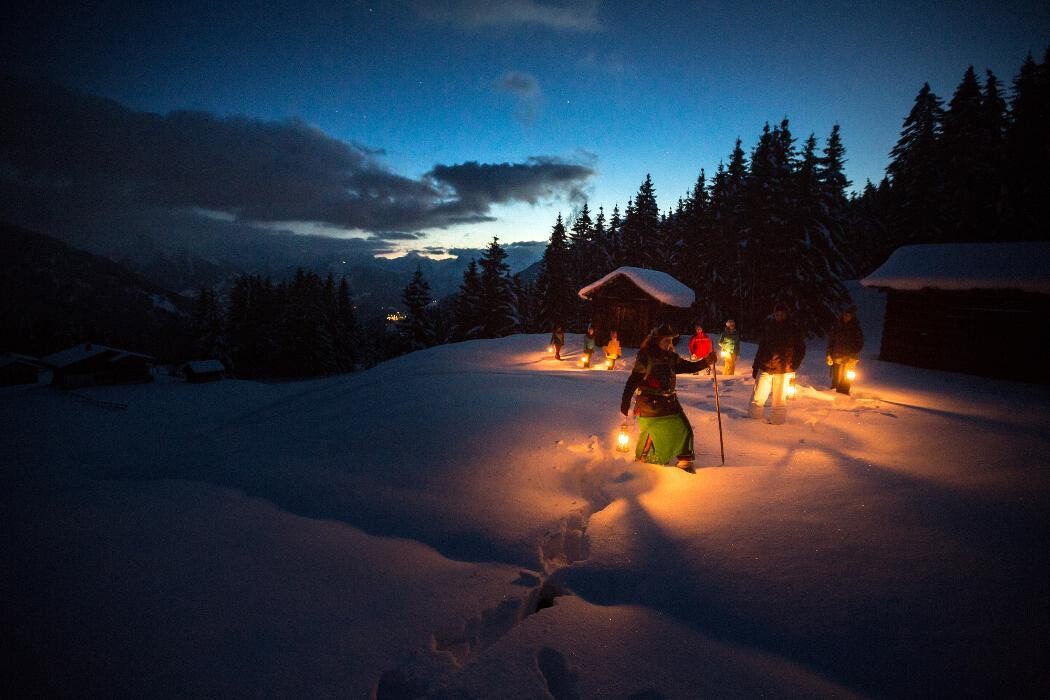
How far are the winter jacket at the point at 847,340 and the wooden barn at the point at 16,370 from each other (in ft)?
179

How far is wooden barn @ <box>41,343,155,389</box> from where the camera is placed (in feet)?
101

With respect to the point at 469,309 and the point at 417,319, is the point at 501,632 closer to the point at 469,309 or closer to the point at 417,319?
the point at 469,309

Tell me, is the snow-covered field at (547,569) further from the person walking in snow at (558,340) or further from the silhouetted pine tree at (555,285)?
the silhouetted pine tree at (555,285)

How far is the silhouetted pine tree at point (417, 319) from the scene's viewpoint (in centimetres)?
4253

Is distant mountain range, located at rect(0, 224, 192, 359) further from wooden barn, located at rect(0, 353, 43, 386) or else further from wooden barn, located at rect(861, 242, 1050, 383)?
wooden barn, located at rect(861, 242, 1050, 383)

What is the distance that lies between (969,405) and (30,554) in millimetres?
16963

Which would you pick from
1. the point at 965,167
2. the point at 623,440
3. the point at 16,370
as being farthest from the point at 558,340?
the point at 16,370

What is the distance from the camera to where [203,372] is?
3553 cm

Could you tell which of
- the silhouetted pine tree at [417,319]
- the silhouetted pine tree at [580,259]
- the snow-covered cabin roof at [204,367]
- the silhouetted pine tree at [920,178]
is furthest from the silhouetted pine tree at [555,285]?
the snow-covered cabin roof at [204,367]

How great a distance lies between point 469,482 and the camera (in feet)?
20.5

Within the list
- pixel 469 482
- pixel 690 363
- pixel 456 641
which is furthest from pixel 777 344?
pixel 456 641

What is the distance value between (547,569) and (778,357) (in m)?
6.79

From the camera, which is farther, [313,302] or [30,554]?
[313,302]

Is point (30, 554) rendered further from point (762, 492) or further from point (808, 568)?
point (762, 492)
